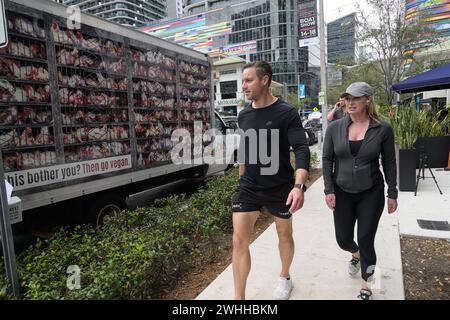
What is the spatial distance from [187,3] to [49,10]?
98160 mm

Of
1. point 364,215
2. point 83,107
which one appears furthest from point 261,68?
point 83,107

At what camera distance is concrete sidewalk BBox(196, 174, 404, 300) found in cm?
286

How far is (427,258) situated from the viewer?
355cm

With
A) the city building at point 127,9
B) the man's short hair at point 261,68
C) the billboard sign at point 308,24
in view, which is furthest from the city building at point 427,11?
the city building at point 127,9

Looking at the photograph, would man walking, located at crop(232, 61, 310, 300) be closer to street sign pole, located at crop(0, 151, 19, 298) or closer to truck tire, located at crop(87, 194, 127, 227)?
street sign pole, located at crop(0, 151, 19, 298)

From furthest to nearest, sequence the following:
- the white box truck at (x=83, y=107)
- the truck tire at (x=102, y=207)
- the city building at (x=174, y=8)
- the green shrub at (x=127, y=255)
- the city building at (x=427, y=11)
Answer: the city building at (x=174, y=8) < the city building at (x=427, y=11) < the truck tire at (x=102, y=207) < the white box truck at (x=83, y=107) < the green shrub at (x=127, y=255)

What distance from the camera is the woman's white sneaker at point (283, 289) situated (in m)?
2.76

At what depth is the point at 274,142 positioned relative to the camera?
2.60m

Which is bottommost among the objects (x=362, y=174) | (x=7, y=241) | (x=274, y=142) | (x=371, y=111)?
(x=7, y=241)

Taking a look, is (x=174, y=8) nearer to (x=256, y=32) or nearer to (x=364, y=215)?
(x=256, y=32)

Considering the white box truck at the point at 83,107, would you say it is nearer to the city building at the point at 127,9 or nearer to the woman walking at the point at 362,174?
the woman walking at the point at 362,174

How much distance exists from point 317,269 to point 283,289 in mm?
669

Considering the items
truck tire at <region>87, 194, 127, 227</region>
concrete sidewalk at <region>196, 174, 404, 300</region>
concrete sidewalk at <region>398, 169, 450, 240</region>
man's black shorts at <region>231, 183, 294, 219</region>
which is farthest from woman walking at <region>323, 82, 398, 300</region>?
truck tire at <region>87, 194, 127, 227</region>
